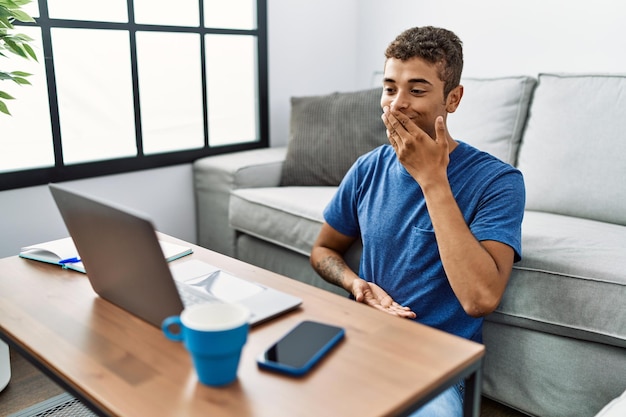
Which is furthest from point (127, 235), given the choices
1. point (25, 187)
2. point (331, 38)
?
point (331, 38)

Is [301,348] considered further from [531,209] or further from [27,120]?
[27,120]

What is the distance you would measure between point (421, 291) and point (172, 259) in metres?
0.57

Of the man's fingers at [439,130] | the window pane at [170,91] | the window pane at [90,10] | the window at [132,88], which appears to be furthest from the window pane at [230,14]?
the man's fingers at [439,130]

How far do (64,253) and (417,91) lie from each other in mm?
873

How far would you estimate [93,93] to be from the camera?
A: 7.89 ft

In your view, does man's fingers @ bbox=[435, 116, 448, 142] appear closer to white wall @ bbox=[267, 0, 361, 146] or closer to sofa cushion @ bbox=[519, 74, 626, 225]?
sofa cushion @ bbox=[519, 74, 626, 225]

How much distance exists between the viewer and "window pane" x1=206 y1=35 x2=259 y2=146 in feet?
9.28

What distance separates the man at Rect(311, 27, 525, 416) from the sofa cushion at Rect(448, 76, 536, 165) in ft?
2.88

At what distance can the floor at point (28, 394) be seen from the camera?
1.70 m

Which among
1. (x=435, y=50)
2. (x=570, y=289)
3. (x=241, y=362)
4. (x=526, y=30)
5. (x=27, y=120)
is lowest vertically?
(x=570, y=289)

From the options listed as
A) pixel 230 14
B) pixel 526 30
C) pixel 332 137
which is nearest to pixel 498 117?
pixel 526 30

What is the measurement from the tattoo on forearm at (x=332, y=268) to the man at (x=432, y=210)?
32 mm

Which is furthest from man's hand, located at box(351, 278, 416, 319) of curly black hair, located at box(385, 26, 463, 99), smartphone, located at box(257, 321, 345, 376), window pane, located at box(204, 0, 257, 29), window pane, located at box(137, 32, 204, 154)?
window pane, located at box(204, 0, 257, 29)

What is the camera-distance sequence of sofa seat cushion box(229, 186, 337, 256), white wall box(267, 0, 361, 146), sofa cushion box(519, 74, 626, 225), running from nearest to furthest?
sofa cushion box(519, 74, 626, 225) → sofa seat cushion box(229, 186, 337, 256) → white wall box(267, 0, 361, 146)
